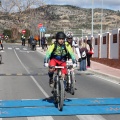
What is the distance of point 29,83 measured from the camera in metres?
17.5

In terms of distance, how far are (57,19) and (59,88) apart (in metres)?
115

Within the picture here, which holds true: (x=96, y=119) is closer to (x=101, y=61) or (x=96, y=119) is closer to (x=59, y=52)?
(x=59, y=52)

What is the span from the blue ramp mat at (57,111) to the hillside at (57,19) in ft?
134

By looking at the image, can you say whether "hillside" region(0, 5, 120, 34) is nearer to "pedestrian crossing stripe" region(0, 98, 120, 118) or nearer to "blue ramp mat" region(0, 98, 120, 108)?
"blue ramp mat" region(0, 98, 120, 108)

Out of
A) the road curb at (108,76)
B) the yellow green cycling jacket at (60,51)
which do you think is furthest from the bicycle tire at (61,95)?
the road curb at (108,76)

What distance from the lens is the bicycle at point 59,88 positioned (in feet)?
33.3

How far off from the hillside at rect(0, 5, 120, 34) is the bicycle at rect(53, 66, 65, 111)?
133ft

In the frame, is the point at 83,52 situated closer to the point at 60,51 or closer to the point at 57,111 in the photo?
the point at 60,51

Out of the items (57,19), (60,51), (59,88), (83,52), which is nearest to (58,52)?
(60,51)

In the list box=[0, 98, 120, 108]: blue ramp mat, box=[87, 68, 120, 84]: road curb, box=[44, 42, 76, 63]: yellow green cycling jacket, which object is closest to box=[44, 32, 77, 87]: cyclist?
box=[44, 42, 76, 63]: yellow green cycling jacket

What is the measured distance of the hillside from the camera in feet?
285

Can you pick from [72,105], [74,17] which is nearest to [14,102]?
[72,105]

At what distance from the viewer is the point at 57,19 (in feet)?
409

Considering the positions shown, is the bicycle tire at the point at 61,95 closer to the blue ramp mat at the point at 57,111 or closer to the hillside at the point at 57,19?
the blue ramp mat at the point at 57,111
